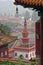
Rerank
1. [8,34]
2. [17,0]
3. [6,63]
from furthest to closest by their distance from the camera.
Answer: [8,34] < [6,63] < [17,0]

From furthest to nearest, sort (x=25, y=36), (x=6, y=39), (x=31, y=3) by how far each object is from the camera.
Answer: (x=6, y=39) < (x=25, y=36) < (x=31, y=3)

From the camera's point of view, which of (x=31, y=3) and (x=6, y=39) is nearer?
(x=31, y=3)

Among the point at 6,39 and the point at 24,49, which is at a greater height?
the point at 6,39

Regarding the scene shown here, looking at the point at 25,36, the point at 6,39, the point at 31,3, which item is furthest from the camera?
the point at 6,39

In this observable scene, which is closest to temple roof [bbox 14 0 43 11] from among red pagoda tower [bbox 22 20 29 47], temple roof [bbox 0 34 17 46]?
red pagoda tower [bbox 22 20 29 47]

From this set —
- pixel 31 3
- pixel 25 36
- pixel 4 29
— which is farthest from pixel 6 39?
pixel 31 3

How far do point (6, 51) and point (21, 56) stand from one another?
0.41 metres

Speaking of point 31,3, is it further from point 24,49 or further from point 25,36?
point 24,49

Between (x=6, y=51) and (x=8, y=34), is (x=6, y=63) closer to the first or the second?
(x=6, y=51)

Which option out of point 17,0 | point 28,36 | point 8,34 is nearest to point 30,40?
point 28,36

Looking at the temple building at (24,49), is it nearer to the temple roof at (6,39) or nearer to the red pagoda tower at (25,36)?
the red pagoda tower at (25,36)

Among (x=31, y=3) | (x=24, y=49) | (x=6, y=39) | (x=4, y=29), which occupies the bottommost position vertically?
(x=24, y=49)

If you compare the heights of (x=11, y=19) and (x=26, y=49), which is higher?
(x=11, y=19)

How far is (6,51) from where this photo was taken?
6766mm
